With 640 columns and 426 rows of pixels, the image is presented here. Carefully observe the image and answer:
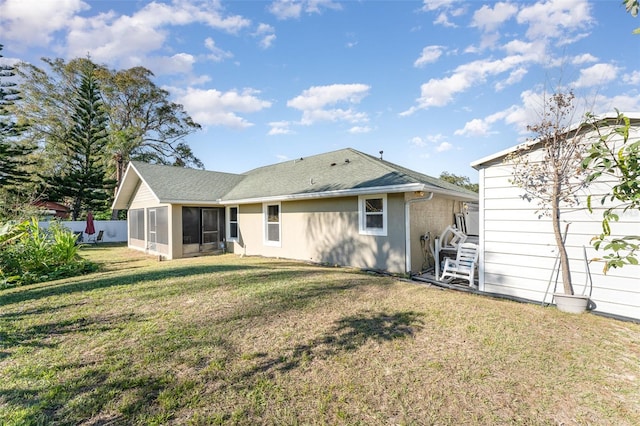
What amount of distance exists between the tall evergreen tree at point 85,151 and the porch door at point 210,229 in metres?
16.0

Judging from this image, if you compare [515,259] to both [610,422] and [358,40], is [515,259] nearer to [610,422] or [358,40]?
[610,422]

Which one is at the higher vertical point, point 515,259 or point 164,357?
point 515,259

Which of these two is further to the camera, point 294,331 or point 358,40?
point 358,40

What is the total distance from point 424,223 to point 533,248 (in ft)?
10.9

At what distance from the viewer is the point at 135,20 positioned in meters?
10.3

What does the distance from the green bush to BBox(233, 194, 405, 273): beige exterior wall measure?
593 cm

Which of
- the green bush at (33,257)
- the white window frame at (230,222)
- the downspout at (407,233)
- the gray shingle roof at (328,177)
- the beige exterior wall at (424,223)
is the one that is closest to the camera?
the green bush at (33,257)

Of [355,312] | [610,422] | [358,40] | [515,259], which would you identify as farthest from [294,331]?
[358,40]

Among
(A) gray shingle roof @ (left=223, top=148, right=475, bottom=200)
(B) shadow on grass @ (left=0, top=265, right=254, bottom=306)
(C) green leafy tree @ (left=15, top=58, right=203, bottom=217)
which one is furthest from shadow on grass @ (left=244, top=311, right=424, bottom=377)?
(C) green leafy tree @ (left=15, top=58, right=203, bottom=217)

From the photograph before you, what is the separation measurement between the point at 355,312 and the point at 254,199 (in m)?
7.86

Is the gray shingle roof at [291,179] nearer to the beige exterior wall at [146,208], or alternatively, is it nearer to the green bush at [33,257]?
the beige exterior wall at [146,208]

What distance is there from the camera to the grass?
2.57 meters

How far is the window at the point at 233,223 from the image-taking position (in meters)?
13.5

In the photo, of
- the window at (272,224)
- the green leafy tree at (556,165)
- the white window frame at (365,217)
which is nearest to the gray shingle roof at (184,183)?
the window at (272,224)
